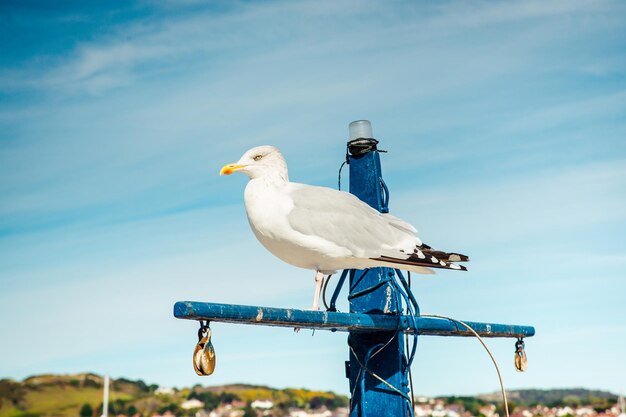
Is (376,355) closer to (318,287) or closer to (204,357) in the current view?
(318,287)

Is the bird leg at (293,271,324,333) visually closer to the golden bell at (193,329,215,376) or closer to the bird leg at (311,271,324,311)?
the bird leg at (311,271,324,311)

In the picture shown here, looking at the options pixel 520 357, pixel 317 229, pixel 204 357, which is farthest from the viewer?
pixel 520 357

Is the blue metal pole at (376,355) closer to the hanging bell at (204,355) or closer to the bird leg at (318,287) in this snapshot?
the bird leg at (318,287)

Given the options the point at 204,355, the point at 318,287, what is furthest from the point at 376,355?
the point at 204,355

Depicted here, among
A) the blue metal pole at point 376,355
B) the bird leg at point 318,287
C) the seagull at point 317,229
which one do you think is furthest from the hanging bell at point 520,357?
the bird leg at point 318,287

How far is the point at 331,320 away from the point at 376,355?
767 mm

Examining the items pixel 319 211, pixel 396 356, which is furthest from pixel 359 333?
pixel 319 211

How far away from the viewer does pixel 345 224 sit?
365 centimetres

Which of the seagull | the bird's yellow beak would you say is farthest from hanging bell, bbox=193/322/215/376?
the bird's yellow beak

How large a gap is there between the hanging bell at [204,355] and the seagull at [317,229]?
0.81 meters

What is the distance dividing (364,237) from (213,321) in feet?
3.39

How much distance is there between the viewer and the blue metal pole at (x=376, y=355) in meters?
3.98

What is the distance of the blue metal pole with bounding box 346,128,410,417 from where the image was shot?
3.98m

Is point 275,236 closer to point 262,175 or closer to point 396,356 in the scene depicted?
point 262,175
